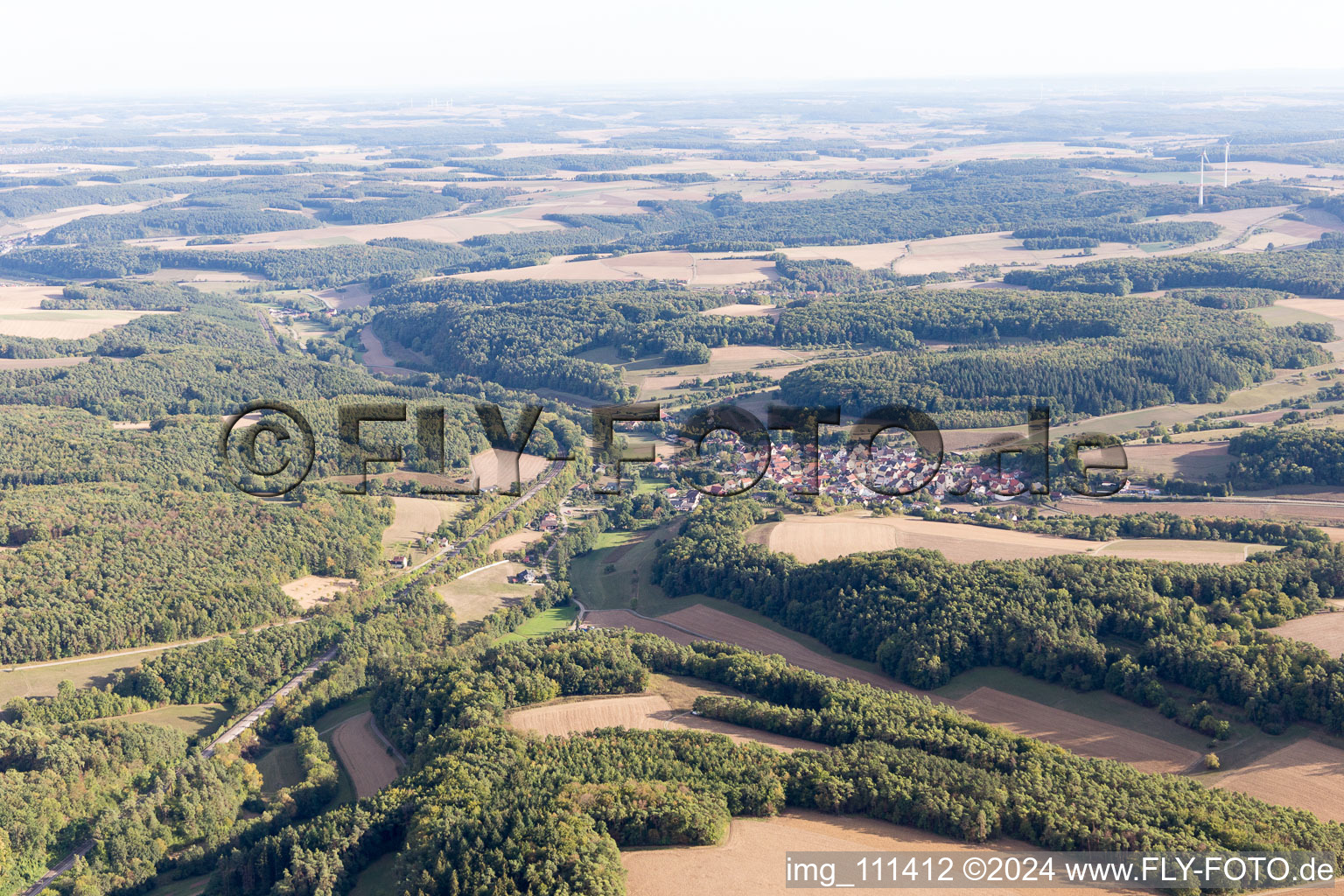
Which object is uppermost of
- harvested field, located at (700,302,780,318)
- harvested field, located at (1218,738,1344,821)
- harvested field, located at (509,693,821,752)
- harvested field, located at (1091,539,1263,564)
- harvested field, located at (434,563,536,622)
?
harvested field, located at (700,302,780,318)

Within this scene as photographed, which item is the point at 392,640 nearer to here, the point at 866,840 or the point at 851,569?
the point at 851,569

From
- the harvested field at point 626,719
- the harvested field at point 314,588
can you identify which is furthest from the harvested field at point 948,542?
the harvested field at point 314,588

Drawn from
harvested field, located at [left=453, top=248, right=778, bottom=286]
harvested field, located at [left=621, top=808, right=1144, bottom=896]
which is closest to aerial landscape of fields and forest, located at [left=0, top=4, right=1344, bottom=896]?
harvested field, located at [left=621, top=808, right=1144, bottom=896]

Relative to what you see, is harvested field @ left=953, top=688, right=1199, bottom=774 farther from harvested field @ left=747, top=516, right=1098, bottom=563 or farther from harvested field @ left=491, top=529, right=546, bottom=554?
harvested field @ left=491, top=529, right=546, bottom=554

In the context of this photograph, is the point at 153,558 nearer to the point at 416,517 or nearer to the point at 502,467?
the point at 416,517

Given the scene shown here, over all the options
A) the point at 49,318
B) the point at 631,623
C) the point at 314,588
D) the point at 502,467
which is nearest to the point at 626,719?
the point at 631,623

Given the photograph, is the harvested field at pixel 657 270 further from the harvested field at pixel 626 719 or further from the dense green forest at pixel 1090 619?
the harvested field at pixel 626 719

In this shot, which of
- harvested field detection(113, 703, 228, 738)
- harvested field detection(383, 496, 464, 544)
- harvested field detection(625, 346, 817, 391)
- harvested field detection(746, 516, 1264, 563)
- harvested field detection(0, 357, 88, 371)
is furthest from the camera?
harvested field detection(625, 346, 817, 391)
